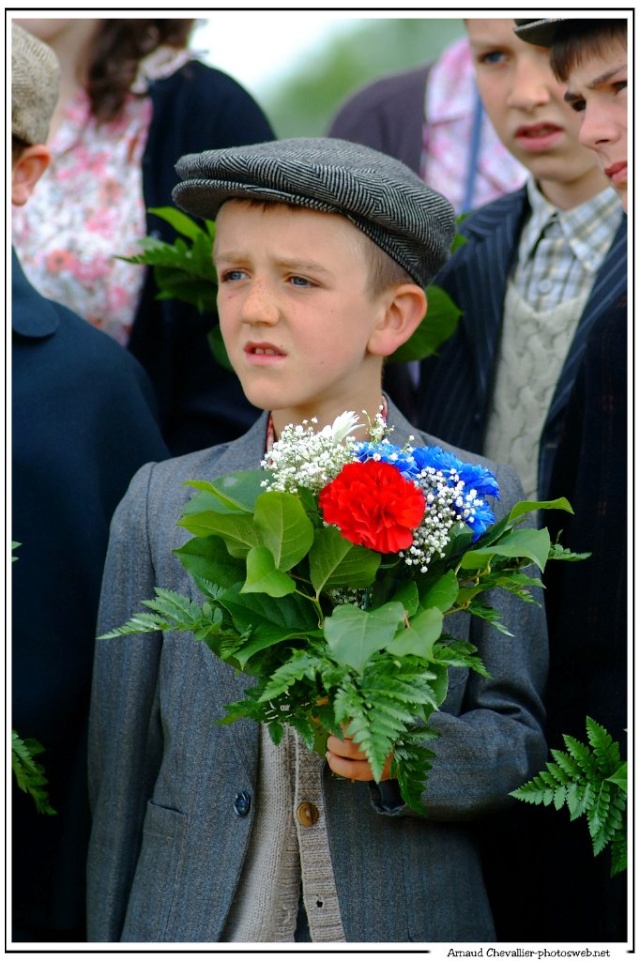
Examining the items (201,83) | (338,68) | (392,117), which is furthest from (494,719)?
(338,68)

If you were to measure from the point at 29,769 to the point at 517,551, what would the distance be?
121 cm

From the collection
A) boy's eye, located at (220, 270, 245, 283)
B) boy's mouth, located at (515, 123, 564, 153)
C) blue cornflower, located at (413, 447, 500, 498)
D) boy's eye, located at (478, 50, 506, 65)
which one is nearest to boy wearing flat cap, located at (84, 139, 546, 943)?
boy's eye, located at (220, 270, 245, 283)

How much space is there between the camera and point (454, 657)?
7.44 feet

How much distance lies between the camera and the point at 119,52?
386cm

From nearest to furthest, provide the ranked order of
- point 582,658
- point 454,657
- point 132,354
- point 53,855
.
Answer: point 454,657 → point 582,658 → point 53,855 → point 132,354

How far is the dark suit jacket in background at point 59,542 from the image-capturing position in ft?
10.2

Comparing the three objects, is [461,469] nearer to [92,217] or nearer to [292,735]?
[292,735]

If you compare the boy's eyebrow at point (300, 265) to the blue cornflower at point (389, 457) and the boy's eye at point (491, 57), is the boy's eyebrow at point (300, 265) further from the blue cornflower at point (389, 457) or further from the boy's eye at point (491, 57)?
the boy's eye at point (491, 57)

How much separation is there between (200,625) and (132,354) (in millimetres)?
1410

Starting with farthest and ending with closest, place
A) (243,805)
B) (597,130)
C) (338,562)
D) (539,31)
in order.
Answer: (539,31)
(597,130)
(243,805)
(338,562)

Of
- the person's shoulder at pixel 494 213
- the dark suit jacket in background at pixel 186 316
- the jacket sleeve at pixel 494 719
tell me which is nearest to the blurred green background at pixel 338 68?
the dark suit jacket in background at pixel 186 316

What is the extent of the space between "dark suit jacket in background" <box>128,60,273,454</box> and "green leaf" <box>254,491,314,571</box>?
1.27 m
